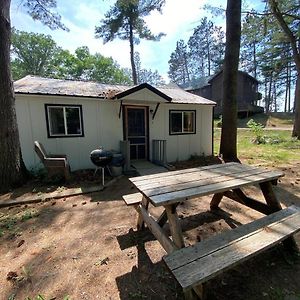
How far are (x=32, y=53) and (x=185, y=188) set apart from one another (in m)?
39.8

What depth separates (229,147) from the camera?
7.89 metres

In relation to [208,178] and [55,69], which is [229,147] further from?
[55,69]

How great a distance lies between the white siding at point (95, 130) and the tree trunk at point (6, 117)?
0.99 m

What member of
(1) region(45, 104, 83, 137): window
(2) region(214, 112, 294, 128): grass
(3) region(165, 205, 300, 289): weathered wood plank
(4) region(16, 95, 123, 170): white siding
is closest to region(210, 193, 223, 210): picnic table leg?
(3) region(165, 205, 300, 289): weathered wood plank

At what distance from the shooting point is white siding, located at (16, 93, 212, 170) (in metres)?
6.47

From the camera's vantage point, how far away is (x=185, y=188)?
2.51m

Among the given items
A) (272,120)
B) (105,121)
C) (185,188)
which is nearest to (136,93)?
(105,121)

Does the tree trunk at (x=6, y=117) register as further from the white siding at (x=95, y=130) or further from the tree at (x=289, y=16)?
the tree at (x=289, y=16)

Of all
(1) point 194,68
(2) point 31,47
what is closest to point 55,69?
(2) point 31,47

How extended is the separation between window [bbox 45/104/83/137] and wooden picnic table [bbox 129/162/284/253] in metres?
4.86

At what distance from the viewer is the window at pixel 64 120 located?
676 centimetres

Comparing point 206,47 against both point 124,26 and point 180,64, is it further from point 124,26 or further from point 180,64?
point 124,26

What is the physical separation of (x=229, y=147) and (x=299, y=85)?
29.1 feet

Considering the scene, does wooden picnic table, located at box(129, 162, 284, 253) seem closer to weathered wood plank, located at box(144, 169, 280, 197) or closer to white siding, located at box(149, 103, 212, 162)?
weathered wood plank, located at box(144, 169, 280, 197)
